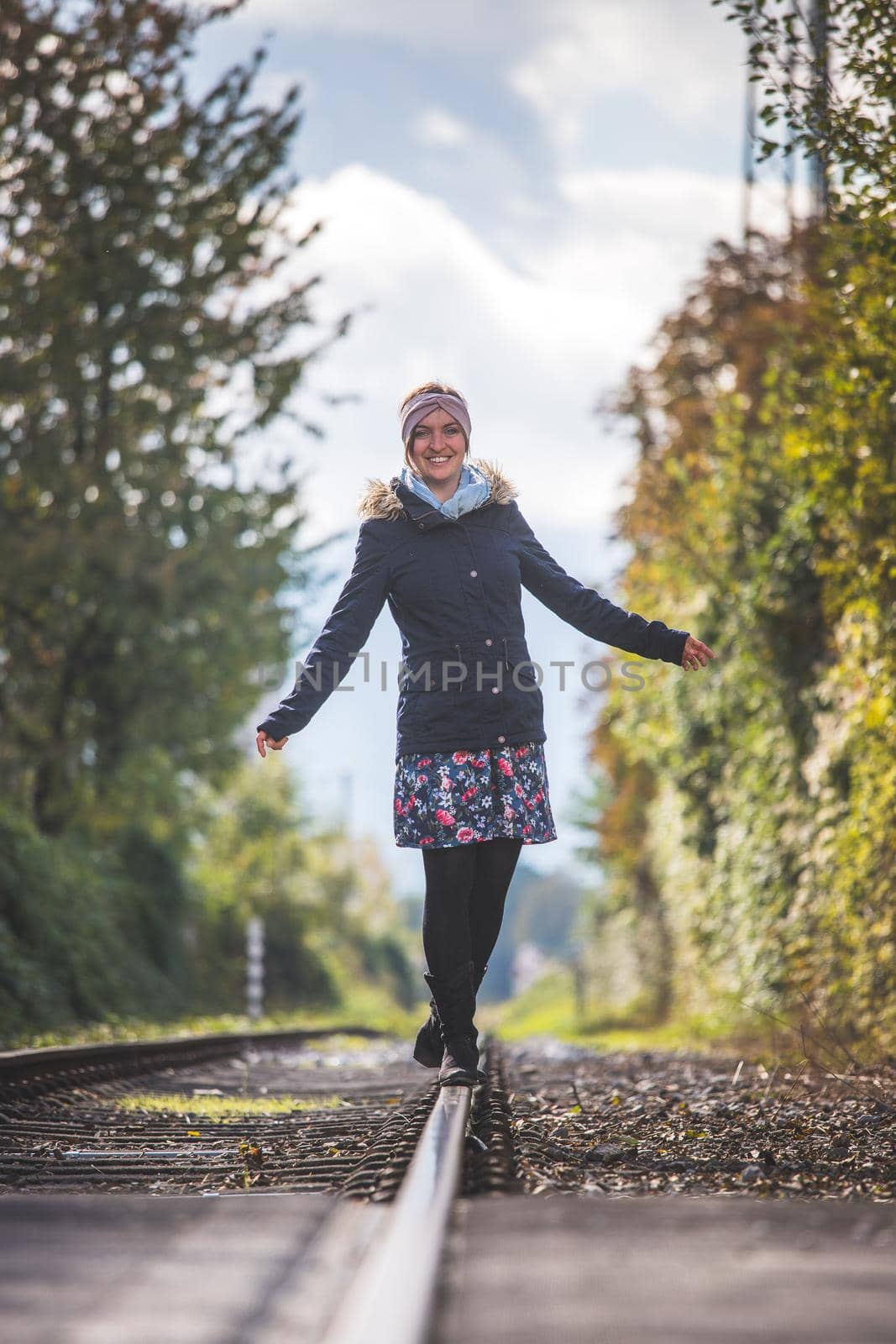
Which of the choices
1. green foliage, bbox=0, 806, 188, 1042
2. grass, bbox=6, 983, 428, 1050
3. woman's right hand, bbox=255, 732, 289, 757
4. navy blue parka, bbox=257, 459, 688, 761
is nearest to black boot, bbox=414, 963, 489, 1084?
navy blue parka, bbox=257, 459, 688, 761

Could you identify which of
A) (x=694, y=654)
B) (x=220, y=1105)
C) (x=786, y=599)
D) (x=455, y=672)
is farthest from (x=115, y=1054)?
(x=786, y=599)

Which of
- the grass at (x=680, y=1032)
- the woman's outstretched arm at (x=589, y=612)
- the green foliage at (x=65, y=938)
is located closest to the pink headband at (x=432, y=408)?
the woman's outstretched arm at (x=589, y=612)

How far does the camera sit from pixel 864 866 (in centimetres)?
712

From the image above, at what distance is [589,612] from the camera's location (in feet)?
15.5

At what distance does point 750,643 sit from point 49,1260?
848 centimetres

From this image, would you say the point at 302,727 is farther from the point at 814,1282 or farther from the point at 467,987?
the point at 814,1282

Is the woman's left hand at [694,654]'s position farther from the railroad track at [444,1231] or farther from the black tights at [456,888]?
the railroad track at [444,1231]

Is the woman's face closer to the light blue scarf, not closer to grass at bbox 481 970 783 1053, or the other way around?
the light blue scarf

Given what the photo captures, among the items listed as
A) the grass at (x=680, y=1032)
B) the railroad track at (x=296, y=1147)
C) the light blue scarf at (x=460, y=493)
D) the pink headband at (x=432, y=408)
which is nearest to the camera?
the railroad track at (x=296, y=1147)

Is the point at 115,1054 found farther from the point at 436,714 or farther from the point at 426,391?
the point at 426,391

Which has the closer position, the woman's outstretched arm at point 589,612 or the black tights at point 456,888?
the black tights at point 456,888

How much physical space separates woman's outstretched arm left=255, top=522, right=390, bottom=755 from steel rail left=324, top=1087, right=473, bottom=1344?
5.73ft

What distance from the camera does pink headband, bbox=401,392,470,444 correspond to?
15.4 feet

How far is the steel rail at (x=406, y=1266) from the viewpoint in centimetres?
162
